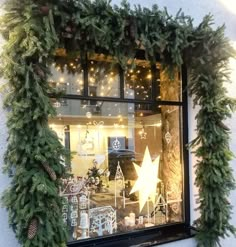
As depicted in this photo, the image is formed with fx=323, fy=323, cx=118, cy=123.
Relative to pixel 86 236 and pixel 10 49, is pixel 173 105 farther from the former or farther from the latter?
pixel 10 49

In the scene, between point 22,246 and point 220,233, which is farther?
point 220,233

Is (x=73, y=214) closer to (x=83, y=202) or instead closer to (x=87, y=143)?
(x=83, y=202)

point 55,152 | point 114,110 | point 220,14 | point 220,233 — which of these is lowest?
point 220,233

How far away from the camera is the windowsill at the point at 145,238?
364 cm

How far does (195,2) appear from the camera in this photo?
428cm

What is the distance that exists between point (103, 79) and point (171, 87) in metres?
1.00

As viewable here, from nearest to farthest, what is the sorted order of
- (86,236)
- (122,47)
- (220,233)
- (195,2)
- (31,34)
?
(31,34) < (122,47) < (86,236) < (220,233) < (195,2)

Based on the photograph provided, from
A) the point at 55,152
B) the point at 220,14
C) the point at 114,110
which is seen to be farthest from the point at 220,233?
the point at 220,14

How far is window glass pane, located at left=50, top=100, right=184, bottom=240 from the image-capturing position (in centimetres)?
362

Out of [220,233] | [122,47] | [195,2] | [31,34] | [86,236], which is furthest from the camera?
[195,2]

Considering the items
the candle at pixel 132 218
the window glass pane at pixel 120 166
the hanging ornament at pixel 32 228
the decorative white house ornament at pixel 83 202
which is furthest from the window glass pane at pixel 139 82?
the hanging ornament at pixel 32 228

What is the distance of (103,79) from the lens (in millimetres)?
3773

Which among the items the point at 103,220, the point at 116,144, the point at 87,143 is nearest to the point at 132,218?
the point at 103,220

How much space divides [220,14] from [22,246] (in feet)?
12.5
